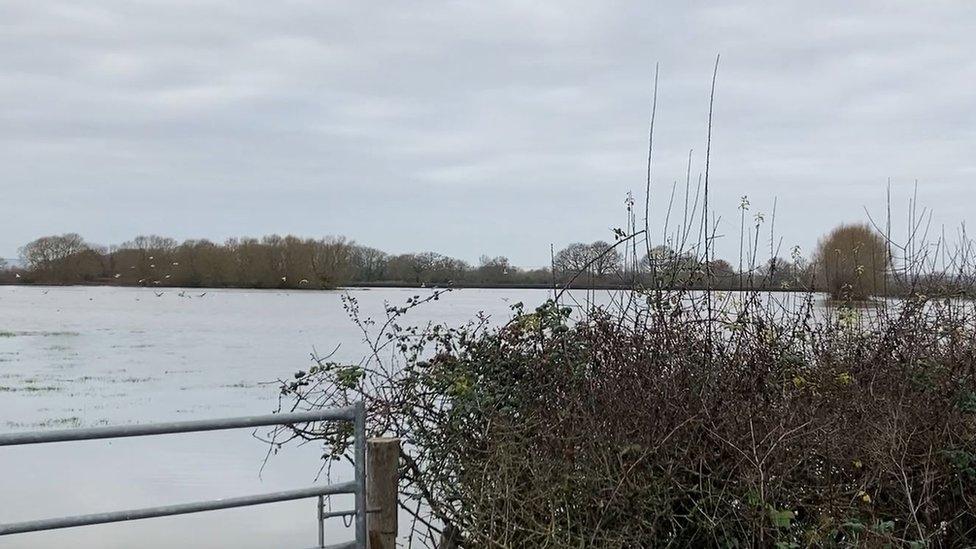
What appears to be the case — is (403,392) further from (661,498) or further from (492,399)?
(661,498)

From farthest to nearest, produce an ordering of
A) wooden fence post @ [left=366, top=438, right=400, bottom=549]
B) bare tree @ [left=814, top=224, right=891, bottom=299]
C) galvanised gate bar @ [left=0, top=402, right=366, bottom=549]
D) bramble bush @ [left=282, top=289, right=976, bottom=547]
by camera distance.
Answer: bare tree @ [left=814, top=224, right=891, bottom=299] < bramble bush @ [left=282, top=289, right=976, bottom=547] < wooden fence post @ [left=366, top=438, right=400, bottom=549] < galvanised gate bar @ [left=0, top=402, right=366, bottom=549]

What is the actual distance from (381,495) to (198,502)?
0.95 metres

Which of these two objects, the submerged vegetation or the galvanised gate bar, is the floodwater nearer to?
the submerged vegetation

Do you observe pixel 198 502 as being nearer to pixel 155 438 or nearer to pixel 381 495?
pixel 381 495

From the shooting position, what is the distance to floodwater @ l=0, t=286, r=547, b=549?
10750mm

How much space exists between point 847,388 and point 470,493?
2.79m

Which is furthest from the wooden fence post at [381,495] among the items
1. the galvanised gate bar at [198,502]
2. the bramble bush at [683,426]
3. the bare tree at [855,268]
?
the bare tree at [855,268]

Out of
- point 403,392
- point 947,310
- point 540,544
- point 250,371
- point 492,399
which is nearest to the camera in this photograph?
point 540,544

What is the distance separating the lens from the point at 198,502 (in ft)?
13.7

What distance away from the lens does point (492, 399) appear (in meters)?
6.47

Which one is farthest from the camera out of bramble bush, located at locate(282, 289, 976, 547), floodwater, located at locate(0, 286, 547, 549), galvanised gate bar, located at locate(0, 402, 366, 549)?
floodwater, located at locate(0, 286, 547, 549)

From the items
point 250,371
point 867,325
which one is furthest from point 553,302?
point 250,371

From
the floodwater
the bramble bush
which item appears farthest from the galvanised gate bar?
the floodwater

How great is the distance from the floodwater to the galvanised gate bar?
3.86 m
